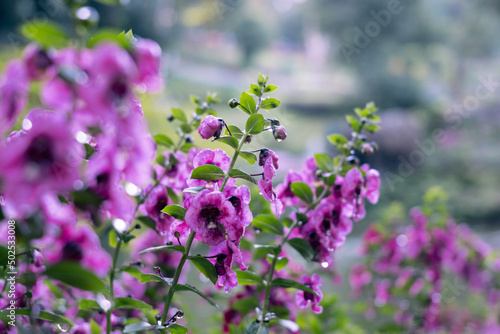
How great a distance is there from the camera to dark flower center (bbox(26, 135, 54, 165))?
0.26 meters

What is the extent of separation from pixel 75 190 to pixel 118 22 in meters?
5.81

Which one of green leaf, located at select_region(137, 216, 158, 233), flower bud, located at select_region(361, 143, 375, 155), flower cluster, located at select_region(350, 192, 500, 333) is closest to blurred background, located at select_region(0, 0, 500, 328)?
flower cluster, located at select_region(350, 192, 500, 333)

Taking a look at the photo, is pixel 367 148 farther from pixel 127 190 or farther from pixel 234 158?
pixel 127 190

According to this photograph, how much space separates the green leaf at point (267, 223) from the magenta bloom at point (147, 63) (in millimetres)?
296

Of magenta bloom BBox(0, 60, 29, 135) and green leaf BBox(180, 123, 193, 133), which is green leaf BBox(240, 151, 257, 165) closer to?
green leaf BBox(180, 123, 193, 133)

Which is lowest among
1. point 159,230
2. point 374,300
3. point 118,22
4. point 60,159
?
point 60,159

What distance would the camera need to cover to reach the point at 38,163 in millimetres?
259

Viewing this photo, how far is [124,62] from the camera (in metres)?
0.27

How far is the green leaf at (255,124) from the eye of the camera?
0.48 metres

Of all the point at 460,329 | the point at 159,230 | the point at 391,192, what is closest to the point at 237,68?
the point at 391,192

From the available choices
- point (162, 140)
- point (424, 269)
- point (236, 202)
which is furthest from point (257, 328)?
point (424, 269)

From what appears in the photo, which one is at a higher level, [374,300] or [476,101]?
[476,101]

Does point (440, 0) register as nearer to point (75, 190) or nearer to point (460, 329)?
point (460, 329)

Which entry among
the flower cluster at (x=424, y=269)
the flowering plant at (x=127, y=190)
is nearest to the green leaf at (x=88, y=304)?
the flowering plant at (x=127, y=190)
